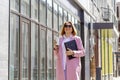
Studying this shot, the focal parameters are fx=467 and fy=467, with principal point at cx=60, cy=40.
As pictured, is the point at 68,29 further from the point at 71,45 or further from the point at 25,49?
the point at 25,49

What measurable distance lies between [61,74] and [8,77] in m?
4.22

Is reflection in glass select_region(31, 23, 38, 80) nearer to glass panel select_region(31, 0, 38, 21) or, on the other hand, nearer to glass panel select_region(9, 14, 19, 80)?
glass panel select_region(31, 0, 38, 21)

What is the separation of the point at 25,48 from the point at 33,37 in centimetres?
136

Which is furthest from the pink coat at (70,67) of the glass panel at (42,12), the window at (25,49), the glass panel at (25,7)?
the glass panel at (42,12)

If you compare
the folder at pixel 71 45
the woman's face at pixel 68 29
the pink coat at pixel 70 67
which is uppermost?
the woman's face at pixel 68 29

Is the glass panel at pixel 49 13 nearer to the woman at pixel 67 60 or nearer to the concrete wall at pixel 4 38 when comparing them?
the concrete wall at pixel 4 38

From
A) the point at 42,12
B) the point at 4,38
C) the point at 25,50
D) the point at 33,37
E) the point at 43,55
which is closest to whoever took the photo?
the point at 4,38

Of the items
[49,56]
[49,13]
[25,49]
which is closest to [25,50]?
[25,49]

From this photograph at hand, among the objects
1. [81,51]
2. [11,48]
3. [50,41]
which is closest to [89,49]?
[50,41]

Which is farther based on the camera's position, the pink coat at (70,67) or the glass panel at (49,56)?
the glass panel at (49,56)

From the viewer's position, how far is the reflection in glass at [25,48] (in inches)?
513

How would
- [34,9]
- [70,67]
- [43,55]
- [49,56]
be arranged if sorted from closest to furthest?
[70,67], [34,9], [43,55], [49,56]

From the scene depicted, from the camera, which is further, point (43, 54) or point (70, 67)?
point (43, 54)

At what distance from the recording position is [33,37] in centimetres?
1468
